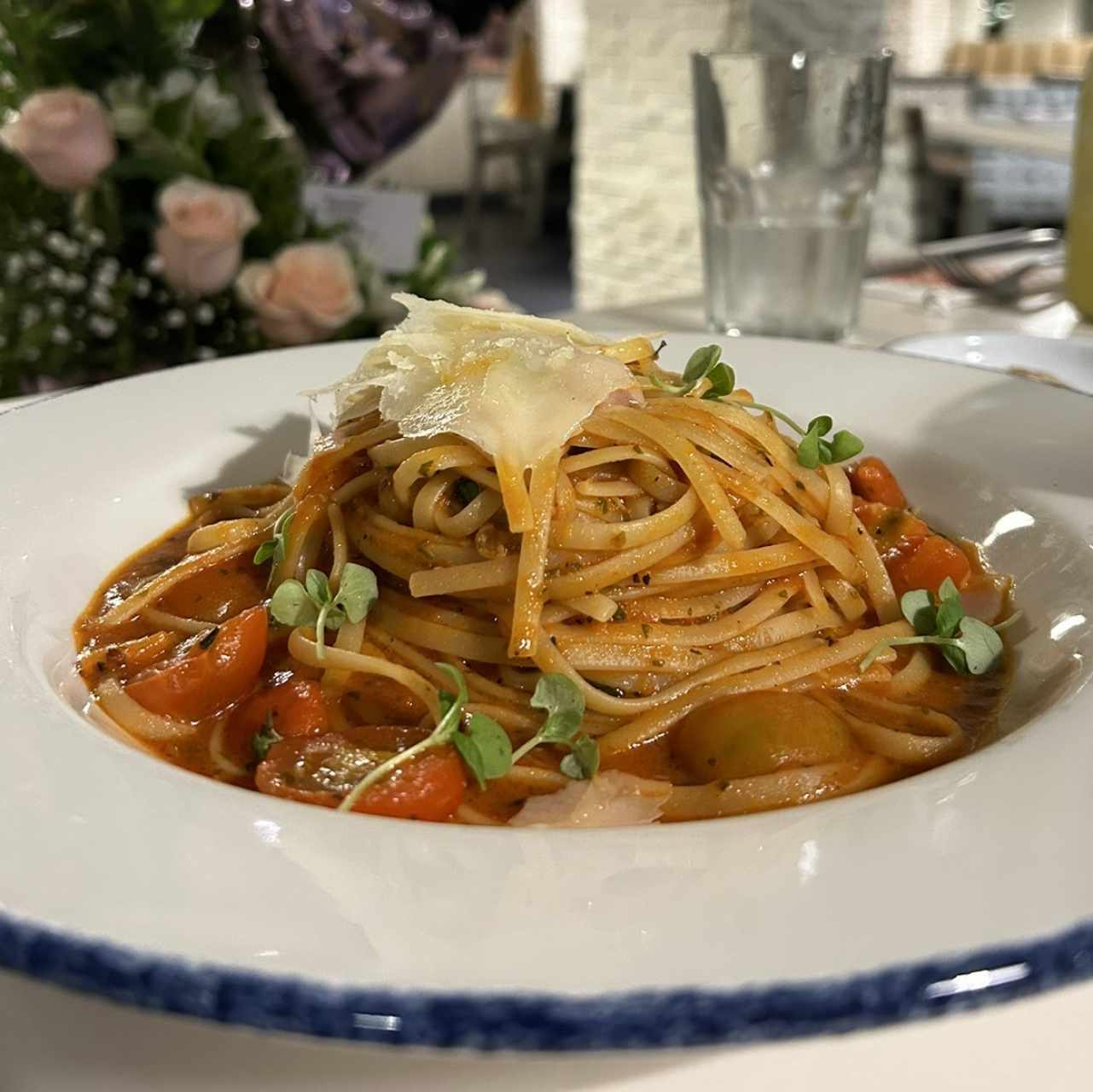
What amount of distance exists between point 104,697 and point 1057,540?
1354 millimetres

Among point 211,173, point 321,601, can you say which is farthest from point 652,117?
point 321,601

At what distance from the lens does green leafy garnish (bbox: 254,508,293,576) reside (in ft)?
5.83

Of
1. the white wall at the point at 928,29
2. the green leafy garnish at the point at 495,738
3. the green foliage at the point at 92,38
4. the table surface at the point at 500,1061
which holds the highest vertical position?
the white wall at the point at 928,29

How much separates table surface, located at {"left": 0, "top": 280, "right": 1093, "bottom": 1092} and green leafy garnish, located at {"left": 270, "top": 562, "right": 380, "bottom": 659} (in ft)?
2.11

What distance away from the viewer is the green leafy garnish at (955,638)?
1.65 metres

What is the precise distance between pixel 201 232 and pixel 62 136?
352mm

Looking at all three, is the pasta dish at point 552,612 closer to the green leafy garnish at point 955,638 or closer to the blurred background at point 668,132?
the green leafy garnish at point 955,638

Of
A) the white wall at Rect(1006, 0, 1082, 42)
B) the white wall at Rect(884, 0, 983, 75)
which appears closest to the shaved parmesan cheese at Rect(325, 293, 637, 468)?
the white wall at Rect(884, 0, 983, 75)

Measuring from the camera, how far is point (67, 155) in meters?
2.73

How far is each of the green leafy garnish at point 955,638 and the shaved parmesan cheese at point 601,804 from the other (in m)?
0.45

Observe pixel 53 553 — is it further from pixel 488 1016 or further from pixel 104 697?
pixel 488 1016

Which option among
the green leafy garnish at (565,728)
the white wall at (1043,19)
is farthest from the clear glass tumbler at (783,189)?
the white wall at (1043,19)

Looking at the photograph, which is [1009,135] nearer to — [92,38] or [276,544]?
[92,38]

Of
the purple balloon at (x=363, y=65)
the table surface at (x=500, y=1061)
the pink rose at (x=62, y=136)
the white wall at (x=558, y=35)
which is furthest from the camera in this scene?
the white wall at (x=558, y=35)
